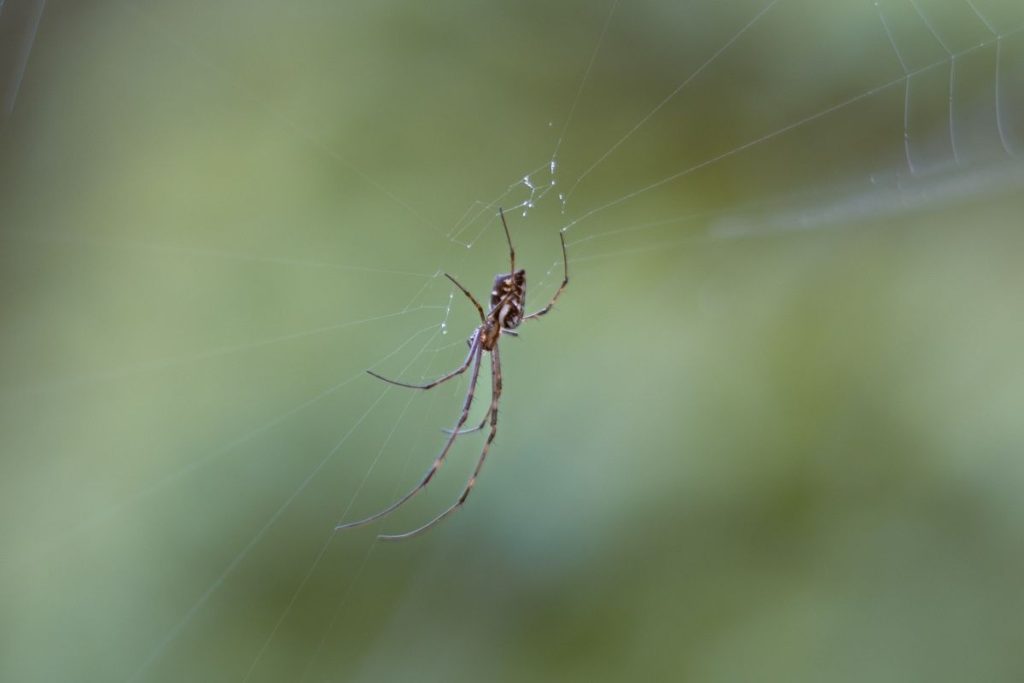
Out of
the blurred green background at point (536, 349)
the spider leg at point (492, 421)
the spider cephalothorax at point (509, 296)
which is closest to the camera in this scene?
the spider cephalothorax at point (509, 296)

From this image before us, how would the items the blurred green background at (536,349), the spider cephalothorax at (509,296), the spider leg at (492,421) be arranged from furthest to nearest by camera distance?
the blurred green background at (536,349) → the spider leg at (492,421) → the spider cephalothorax at (509,296)

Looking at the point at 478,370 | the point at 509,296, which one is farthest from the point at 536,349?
the point at 509,296

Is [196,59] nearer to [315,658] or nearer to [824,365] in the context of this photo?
[315,658]

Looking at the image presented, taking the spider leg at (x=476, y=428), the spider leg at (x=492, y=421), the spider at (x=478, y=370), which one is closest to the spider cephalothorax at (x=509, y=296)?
the spider at (x=478, y=370)

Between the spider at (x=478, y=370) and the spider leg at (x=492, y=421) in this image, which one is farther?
the spider leg at (x=492, y=421)

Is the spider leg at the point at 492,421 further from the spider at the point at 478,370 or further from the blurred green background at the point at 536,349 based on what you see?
the blurred green background at the point at 536,349

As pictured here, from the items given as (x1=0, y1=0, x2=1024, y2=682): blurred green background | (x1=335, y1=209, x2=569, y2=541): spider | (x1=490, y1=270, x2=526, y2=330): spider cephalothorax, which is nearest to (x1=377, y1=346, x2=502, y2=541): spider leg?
(x1=335, y1=209, x2=569, y2=541): spider

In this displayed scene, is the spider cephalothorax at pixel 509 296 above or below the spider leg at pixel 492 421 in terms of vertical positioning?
above

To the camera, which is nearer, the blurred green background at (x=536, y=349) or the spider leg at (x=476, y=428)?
the spider leg at (x=476, y=428)

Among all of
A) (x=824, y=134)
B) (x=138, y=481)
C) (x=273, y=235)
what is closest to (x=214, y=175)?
(x=273, y=235)

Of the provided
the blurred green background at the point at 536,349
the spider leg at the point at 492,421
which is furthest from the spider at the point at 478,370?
the blurred green background at the point at 536,349
